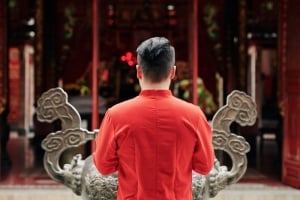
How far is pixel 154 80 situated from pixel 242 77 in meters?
7.63

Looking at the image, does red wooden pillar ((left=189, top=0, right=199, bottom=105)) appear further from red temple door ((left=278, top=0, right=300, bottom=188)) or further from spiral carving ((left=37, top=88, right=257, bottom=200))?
spiral carving ((left=37, top=88, right=257, bottom=200))

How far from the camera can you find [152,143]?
2.59 meters

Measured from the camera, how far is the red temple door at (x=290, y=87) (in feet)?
25.6

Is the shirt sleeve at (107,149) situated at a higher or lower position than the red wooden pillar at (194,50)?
lower

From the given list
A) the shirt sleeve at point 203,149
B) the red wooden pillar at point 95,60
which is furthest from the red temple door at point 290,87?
the shirt sleeve at point 203,149

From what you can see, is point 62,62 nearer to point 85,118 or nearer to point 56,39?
point 56,39

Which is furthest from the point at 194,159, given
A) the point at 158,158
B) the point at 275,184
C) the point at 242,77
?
the point at 242,77

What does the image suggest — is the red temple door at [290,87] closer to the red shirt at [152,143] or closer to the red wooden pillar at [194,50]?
the red wooden pillar at [194,50]

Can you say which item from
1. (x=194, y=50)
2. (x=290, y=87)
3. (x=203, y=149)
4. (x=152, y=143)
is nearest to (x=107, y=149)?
(x=152, y=143)

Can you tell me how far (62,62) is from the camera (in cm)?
1035

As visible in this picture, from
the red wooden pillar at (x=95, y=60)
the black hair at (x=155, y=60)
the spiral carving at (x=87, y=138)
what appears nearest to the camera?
the black hair at (x=155, y=60)

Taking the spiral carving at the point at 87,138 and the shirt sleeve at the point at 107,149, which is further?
the spiral carving at the point at 87,138

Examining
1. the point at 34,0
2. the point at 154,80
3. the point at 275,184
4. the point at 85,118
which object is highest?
the point at 34,0

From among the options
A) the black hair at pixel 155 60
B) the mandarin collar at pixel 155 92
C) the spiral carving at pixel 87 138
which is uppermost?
the black hair at pixel 155 60
